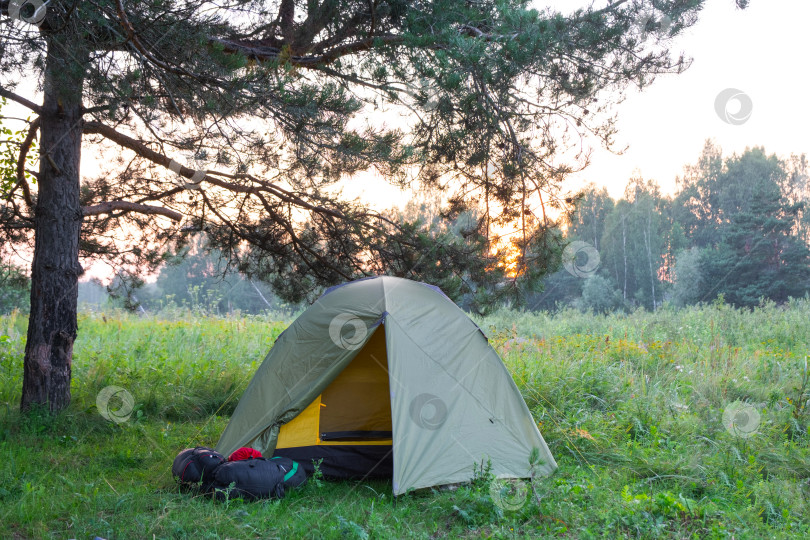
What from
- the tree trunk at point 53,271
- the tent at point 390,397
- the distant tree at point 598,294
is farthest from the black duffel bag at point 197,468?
the distant tree at point 598,294

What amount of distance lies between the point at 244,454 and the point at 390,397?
1105 mm

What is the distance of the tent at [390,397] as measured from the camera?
12.4 ft

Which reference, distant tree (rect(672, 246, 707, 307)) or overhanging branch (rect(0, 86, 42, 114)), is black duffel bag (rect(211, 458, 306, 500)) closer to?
overhanging branch (rect(0, 86, 42, 114))

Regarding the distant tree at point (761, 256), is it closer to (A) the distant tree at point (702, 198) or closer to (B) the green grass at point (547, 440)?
(A) the distant tree at point (702, 198)

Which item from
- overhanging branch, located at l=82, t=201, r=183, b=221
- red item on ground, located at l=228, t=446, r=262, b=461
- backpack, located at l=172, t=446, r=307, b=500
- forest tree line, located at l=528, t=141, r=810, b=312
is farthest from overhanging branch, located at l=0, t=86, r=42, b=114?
forest tree line, located at l=528, t=141, r=810, b=312

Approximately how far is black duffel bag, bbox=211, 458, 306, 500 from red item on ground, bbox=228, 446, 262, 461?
0.10 m

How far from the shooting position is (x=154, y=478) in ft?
13.1

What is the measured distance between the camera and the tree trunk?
5125 mm

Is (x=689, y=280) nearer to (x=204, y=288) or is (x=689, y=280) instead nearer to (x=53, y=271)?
(x=53, y=271)

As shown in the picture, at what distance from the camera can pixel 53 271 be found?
202 inches

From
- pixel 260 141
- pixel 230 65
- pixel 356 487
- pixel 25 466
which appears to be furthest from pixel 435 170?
pixel 25 466

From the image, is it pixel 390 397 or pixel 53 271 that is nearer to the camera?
pixel 390 397

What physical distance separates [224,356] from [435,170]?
406 centimetres

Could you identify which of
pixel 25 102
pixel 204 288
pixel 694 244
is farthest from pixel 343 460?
pixel 204 288
